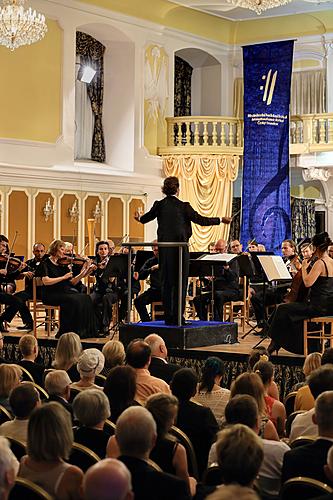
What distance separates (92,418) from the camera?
4117 mm

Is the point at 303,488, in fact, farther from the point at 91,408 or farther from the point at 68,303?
the point at 68,303

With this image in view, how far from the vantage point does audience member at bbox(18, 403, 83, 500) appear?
3.41 m

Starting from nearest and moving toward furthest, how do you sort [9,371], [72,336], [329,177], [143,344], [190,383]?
[190,383] → [9,371] → [143,344] → [72,336] → [329,177]

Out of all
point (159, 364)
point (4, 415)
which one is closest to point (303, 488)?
point (4, 415)

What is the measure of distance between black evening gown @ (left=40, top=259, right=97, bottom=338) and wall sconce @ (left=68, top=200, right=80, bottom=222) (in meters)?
5.70

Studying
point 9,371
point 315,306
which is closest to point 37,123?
point 315,306

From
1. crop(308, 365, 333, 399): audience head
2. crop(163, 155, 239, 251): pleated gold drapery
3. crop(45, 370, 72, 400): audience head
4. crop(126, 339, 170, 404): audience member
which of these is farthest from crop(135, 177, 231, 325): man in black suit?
crop(163, 155, 239, 251): pleated gold drapery

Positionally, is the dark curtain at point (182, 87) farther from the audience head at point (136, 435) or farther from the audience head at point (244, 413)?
the audience head at point (136, 435)

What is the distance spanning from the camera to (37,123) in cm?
1550

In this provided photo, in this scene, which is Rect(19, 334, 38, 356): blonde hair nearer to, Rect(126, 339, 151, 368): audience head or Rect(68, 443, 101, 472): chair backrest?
Rect(126, 339, 151, 368): audience head

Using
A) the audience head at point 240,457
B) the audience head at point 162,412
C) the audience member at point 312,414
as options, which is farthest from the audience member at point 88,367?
the audience head at point 240,457

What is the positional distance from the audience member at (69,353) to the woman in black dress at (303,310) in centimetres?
254

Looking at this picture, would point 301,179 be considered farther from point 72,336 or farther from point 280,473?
point 280,473

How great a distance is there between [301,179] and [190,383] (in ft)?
49.8
